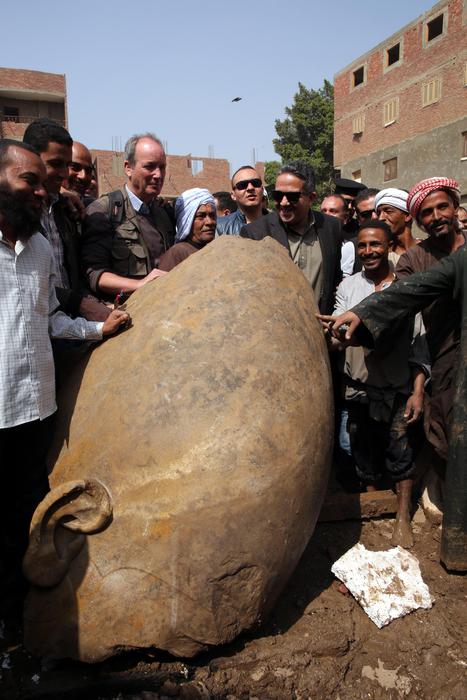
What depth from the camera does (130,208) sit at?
3.26 meters

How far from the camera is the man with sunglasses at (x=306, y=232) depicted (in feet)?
11.3

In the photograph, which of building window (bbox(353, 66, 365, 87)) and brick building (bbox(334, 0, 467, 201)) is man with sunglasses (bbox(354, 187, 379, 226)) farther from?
building window (bbox(353, 66, 365, 87))

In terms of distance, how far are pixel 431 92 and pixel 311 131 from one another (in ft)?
59.1

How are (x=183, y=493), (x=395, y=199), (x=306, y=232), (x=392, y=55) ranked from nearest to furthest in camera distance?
(x=183, y=493)
(x=306, y=232)
(x=395, y=199)
(x=392, y=55)

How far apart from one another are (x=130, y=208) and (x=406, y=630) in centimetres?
287

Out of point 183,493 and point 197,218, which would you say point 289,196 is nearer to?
point 197,218

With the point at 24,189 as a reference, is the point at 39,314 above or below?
below

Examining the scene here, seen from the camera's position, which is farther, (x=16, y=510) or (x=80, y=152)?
(x=80, y=152)

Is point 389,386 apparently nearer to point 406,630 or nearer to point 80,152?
point 406,630

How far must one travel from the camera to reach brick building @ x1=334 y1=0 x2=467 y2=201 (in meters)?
17.8

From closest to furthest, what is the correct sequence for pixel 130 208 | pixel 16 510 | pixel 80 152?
pixel 16 510 < pixel 130 208 < pixel 80 152

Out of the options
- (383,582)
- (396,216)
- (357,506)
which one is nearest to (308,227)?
(396,216)

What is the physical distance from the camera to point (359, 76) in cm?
2328

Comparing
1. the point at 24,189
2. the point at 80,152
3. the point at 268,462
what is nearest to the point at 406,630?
the point at 268,462
